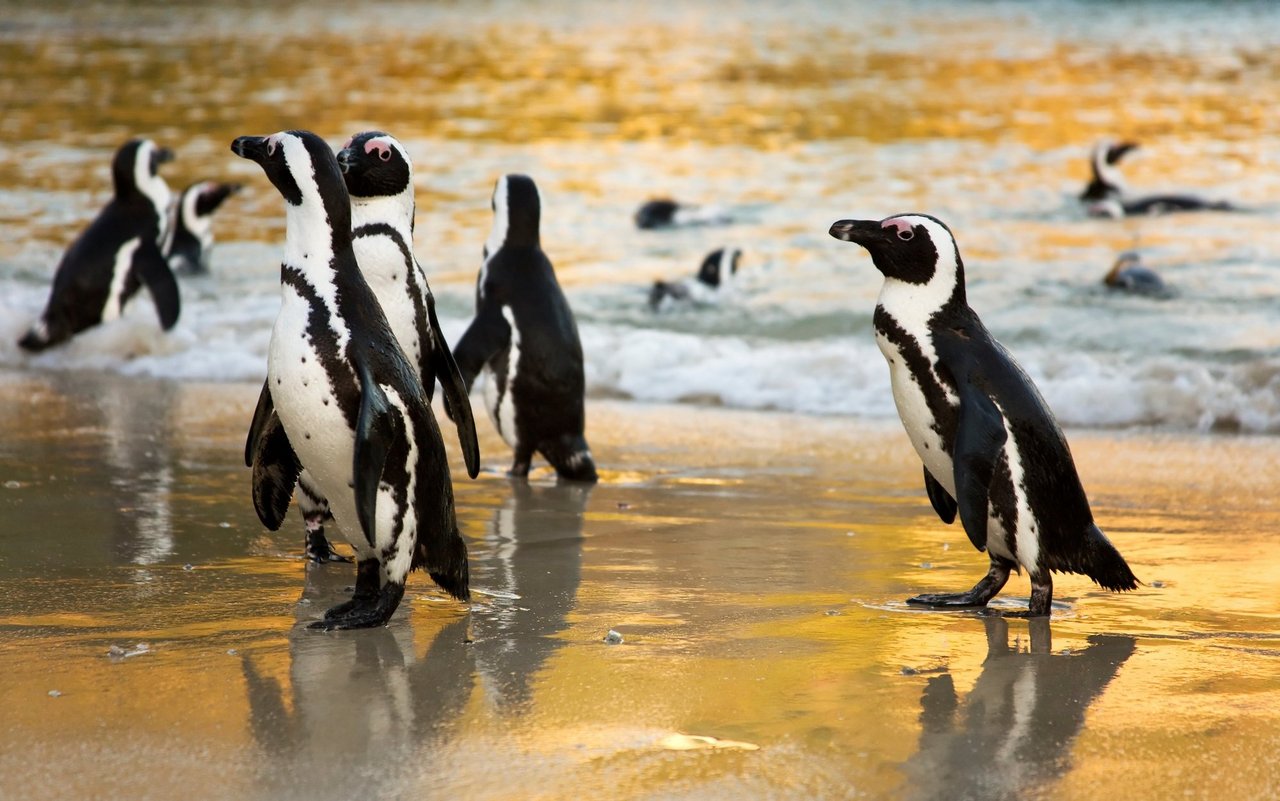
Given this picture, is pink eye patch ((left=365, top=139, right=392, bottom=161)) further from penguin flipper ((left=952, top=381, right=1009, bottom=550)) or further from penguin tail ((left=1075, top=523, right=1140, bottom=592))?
penguin tail ((left=1075, top=523, right=1140, bottom=592))

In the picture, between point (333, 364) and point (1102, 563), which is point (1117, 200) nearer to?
point (1102, 563)

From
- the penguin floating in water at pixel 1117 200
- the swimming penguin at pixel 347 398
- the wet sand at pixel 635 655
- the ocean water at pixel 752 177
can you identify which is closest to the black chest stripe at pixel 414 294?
the wet sand at pixel 635 655

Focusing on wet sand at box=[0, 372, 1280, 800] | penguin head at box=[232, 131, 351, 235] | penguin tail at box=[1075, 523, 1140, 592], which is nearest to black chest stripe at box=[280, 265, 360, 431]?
penguin head at box=[232, 131, 351, 235]

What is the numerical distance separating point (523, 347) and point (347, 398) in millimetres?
2264

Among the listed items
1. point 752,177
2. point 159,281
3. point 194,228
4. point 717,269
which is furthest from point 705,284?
point 752,177

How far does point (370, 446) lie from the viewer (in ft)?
11.2

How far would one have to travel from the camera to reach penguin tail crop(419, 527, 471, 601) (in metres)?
3.60

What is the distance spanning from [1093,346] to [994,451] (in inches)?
212

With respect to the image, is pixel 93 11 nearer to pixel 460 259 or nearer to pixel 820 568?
pixel 460 259

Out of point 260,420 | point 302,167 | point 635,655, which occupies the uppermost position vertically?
point 302,167

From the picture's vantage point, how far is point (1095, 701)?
309 cm

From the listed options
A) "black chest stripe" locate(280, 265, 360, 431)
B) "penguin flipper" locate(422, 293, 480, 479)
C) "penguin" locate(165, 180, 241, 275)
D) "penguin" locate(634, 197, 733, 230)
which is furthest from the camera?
"penguin" locate(634, 197, 733, 230)

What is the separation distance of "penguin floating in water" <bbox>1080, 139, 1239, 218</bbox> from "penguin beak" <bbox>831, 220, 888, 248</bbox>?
9478 mm

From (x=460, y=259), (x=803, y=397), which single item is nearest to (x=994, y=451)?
(x=803, y=397)
